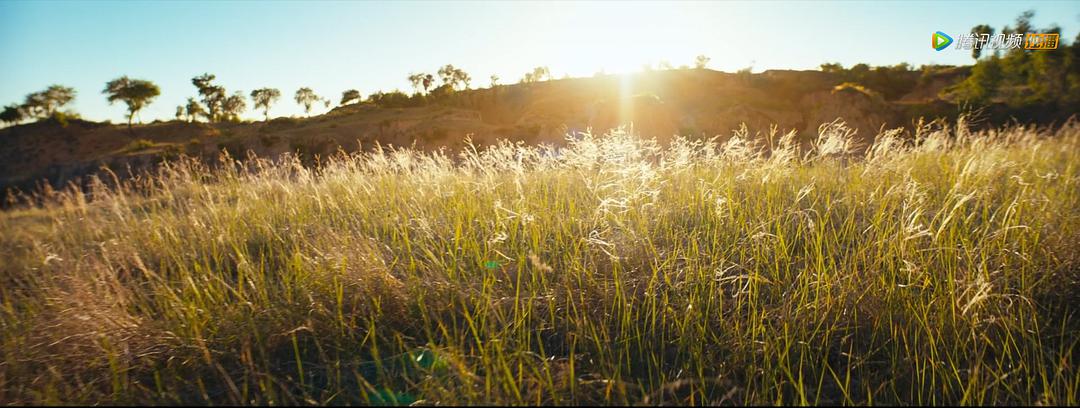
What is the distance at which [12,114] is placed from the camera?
44812 mm

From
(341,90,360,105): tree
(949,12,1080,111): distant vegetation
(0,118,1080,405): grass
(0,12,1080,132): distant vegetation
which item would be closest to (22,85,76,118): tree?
(0,12,1080,132): distant vegetation

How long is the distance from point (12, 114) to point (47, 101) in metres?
3.07

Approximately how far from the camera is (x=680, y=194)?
3672 mm

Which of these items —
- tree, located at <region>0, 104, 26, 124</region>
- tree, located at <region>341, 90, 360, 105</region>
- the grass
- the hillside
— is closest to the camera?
the grass

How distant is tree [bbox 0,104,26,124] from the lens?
44.5m

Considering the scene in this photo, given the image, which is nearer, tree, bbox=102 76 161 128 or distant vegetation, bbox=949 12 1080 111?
distant vegetation, bbox=949 12 1080 111

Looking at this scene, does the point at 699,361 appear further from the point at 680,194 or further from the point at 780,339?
the point at 680,194

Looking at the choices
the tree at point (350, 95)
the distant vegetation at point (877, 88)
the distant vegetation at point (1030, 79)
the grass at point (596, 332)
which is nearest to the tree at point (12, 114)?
the distant vegetation at point (877, 88)

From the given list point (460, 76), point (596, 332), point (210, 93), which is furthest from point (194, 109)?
point (596, 332)

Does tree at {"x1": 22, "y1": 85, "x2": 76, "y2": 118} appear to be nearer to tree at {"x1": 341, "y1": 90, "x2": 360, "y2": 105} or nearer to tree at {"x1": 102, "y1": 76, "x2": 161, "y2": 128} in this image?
tree at {"x1": 102, "y1": 76, "x2": 161, "y2": 128}

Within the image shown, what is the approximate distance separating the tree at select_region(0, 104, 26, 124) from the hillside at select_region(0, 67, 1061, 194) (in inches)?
148

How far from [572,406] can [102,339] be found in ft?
6.45

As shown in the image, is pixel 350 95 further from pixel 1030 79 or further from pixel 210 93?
pixel 1030 79

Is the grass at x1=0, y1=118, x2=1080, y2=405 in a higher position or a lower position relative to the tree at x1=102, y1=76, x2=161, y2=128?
lower
